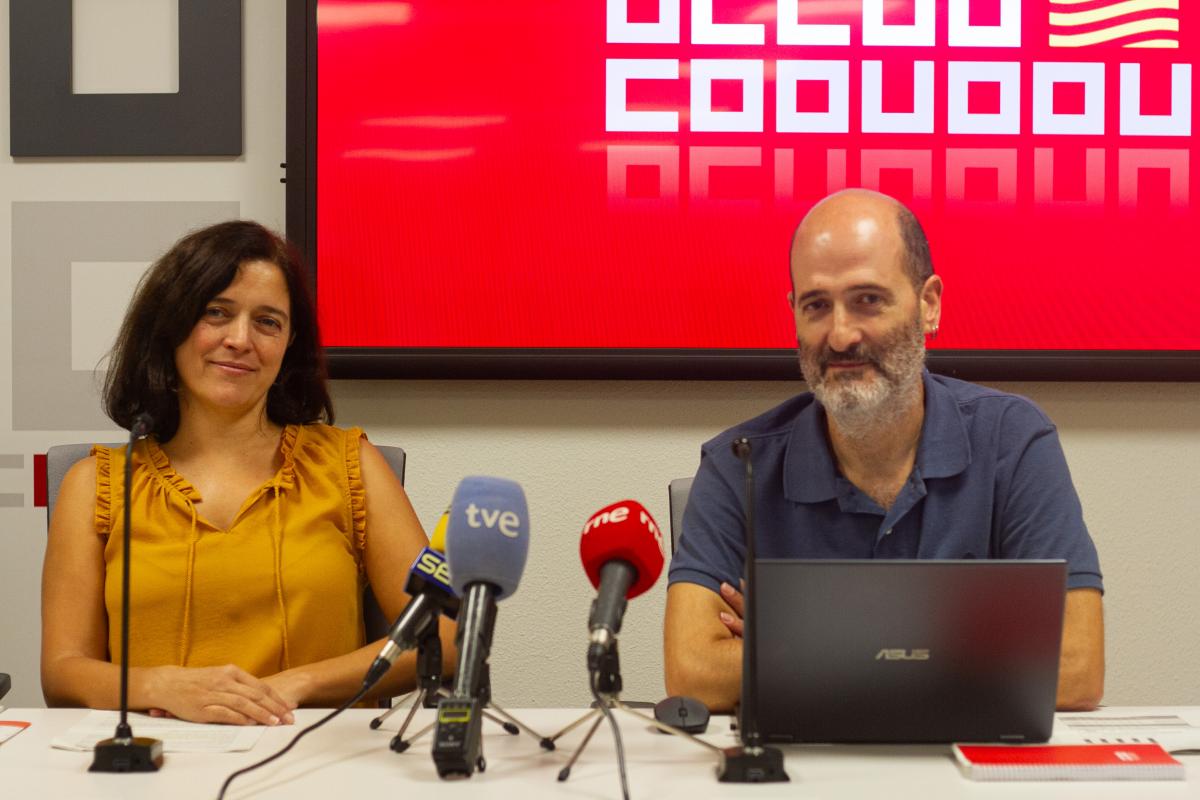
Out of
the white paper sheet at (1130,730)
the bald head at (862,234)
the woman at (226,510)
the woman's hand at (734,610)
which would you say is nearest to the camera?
the white paper sheet at (1130,730)

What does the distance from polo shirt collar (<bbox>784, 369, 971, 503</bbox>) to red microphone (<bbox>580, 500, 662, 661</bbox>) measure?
595 millimetres

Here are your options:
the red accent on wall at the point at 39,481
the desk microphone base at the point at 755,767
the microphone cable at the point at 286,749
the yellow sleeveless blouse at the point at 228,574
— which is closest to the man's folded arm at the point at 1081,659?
the desk microphone base at the point at 755,767

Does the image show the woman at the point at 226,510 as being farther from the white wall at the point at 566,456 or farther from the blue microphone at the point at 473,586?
the blue microphone at the point at 473,586

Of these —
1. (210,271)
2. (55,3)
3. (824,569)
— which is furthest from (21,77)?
(824,569)

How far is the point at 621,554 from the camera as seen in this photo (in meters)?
1.24

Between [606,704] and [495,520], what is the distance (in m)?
0.24

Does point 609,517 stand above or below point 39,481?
above

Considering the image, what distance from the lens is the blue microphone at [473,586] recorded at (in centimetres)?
116

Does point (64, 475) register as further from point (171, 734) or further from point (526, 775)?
point (526, 775)

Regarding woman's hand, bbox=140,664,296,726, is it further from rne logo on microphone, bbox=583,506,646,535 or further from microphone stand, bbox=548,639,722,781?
rne logo on microphone, bbox=583,506,646,535

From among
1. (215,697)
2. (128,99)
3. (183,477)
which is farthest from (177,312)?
(128,99)

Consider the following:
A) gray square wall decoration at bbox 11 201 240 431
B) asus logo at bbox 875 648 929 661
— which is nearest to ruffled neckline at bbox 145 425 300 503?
gray square wall decoration at bbox 11 201 240 431

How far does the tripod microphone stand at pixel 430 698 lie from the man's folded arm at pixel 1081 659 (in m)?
0.73

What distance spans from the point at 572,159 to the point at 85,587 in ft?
4.52
